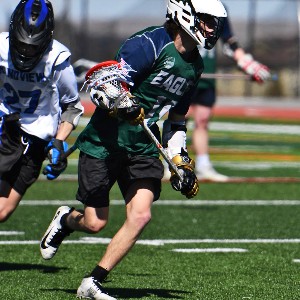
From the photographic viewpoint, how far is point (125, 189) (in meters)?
6.61

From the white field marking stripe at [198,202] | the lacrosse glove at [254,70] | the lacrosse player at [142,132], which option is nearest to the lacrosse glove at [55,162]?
the lacrosse player at [142,132]

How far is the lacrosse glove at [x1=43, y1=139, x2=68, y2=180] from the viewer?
6977 millimetres

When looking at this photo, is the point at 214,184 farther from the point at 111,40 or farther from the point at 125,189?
the point at 111,40

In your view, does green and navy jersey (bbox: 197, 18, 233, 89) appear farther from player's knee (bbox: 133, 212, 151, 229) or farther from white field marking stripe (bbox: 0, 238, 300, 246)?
player's knee (bbox: 133, 212, 151, 229)

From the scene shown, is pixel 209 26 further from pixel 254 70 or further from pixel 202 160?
pixel 202 160

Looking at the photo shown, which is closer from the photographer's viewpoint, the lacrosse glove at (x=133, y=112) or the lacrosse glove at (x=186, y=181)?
the lacrosse glove at (x=133, y=112)

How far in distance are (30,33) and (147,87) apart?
0.93 meters

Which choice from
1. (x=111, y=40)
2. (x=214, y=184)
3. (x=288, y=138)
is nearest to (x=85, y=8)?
(x=111, y=40)

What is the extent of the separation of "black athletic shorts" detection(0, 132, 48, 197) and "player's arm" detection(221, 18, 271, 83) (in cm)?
504

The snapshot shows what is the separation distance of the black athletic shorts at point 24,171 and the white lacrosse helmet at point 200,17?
4.68 feet

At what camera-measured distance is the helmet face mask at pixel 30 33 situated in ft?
22.8

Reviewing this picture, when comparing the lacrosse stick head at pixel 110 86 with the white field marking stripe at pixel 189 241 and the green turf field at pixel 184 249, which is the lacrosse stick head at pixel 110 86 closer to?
the green turf field at pixel 184 249

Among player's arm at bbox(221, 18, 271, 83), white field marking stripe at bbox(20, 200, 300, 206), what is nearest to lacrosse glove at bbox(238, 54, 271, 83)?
player's arm at bbox(221, 18, 271, 83)

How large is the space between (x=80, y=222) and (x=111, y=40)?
26702mm
